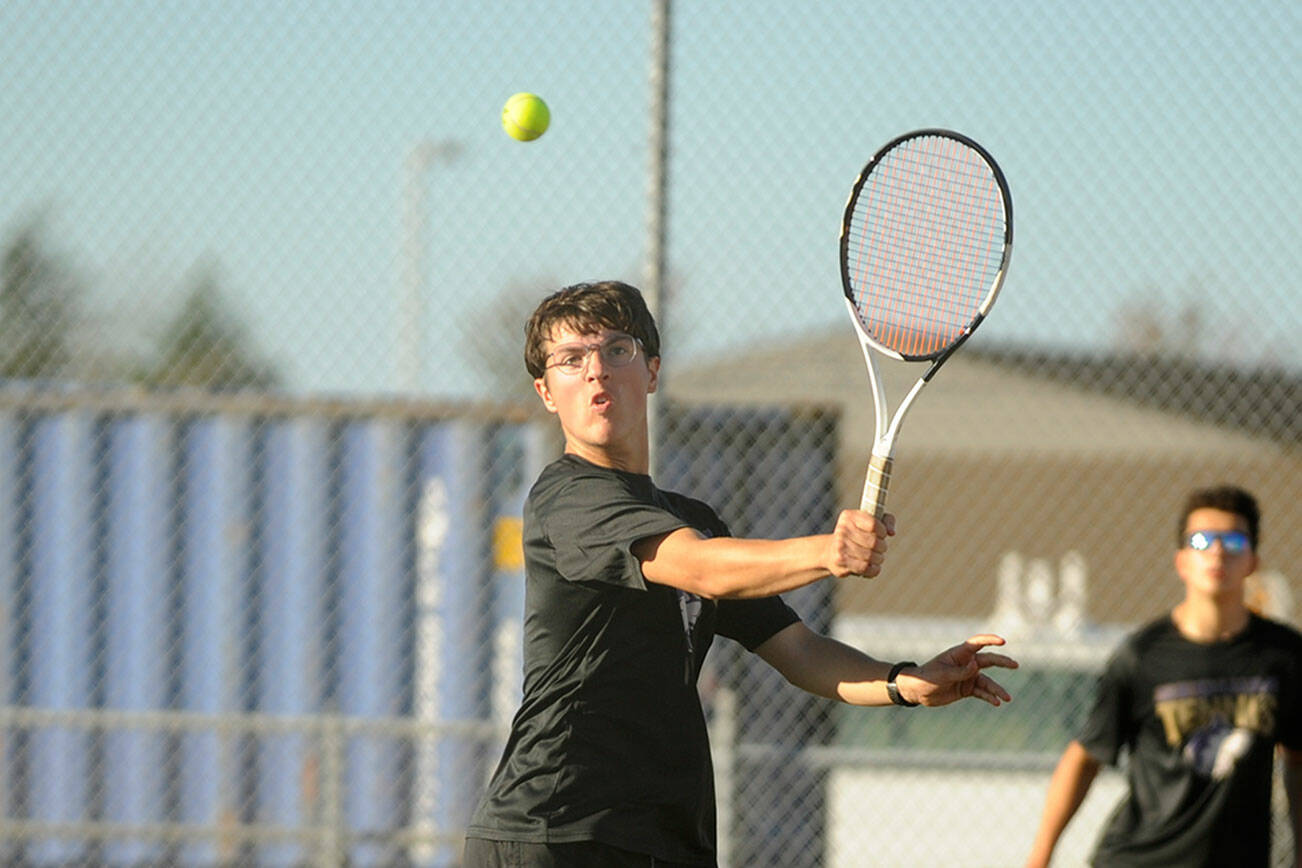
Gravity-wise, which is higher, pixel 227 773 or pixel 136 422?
pixel 136 422

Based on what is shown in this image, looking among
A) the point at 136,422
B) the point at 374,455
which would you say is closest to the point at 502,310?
the point at 374,455

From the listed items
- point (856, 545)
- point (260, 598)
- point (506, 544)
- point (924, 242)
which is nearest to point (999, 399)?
point (506, 544)

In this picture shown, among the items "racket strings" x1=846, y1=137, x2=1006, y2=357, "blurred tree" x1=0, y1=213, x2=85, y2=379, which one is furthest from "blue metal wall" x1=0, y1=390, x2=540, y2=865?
"racket strings" x1=846, y1=137, x2=1006, y2=357

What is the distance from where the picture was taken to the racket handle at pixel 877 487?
256 cm

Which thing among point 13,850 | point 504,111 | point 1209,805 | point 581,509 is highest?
point 504,111

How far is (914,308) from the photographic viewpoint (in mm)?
3547

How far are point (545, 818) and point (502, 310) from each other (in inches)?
151

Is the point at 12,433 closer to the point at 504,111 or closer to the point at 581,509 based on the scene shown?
the point at 504,111

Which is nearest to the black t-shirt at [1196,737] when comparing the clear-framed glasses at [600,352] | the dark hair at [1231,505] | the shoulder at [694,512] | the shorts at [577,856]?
the dark hair at [1231,505]

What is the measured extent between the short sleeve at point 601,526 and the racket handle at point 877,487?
1.11 ft

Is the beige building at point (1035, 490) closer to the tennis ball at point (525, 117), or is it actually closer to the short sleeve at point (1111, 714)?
the tennis ball at point (525, 117)

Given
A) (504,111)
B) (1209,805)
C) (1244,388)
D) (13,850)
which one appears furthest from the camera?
(13,850)

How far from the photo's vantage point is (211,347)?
25.9 feet

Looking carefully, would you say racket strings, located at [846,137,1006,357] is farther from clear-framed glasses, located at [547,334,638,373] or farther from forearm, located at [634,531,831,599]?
forearm, located at [634,531,831,599]
